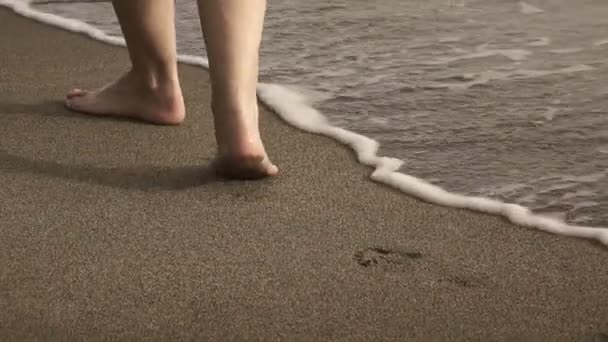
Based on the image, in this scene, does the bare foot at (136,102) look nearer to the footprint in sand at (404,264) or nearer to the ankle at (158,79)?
the ankle at (158,79)

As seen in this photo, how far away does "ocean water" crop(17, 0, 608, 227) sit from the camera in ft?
7.41

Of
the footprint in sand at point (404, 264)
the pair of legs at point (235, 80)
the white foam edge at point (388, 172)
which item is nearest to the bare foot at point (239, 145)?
the pair of legs at point (235, 80)

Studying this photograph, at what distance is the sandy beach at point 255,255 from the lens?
1.66m

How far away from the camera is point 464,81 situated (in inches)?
114

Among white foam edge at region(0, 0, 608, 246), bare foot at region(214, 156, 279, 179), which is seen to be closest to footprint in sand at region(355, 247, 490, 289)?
white foam edge at region(0, 0, 608, 246)

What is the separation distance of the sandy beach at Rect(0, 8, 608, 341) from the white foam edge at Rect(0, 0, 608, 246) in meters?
0.03

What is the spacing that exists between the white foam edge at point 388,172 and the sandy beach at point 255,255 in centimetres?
3

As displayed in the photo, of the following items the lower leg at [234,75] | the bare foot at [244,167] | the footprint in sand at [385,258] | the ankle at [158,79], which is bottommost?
the footprint in sand at [385,258]

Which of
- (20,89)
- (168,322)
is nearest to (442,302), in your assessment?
(168,322)

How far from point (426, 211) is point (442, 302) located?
0.38 meters

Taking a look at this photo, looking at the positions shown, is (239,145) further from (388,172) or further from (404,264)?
(404,264)

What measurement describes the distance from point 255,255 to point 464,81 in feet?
3.85

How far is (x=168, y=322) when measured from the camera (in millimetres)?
1659

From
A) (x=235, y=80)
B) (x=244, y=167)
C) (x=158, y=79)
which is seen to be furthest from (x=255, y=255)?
(x=158, y=79)
